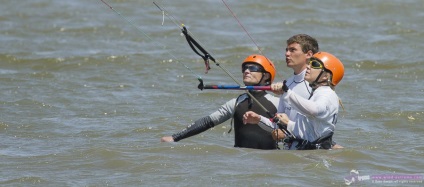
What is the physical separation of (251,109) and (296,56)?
2.36 feet

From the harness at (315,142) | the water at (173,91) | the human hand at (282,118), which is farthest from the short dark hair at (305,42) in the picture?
the water at (173,91)

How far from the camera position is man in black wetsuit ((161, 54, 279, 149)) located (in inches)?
421

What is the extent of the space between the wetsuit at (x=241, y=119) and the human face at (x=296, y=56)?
0.43 metres

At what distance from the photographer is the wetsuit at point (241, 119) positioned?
35.6 feet

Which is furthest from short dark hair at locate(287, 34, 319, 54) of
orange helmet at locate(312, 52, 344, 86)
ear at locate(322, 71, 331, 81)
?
ear at locate(322, 71, 331, 81)

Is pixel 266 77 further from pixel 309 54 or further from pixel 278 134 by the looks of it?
pixel 278 134

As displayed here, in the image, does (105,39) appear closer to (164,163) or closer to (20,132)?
(20,132)

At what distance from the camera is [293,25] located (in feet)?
74.4

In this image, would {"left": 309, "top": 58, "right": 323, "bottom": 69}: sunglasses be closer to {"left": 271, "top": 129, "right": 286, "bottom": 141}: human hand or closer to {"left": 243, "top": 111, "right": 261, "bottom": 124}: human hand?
{"left": 243, "top": 111, "right": 261, "bottom": 124}: human hand

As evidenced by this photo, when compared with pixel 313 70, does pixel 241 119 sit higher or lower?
lower

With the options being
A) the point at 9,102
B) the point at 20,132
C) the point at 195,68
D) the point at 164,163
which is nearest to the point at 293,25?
the point at 195,68

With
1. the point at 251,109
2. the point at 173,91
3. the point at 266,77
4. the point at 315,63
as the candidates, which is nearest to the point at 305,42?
the point at 266,77

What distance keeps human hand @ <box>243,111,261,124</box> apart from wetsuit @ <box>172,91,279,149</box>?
1.41 feet

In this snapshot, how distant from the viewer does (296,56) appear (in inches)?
422
